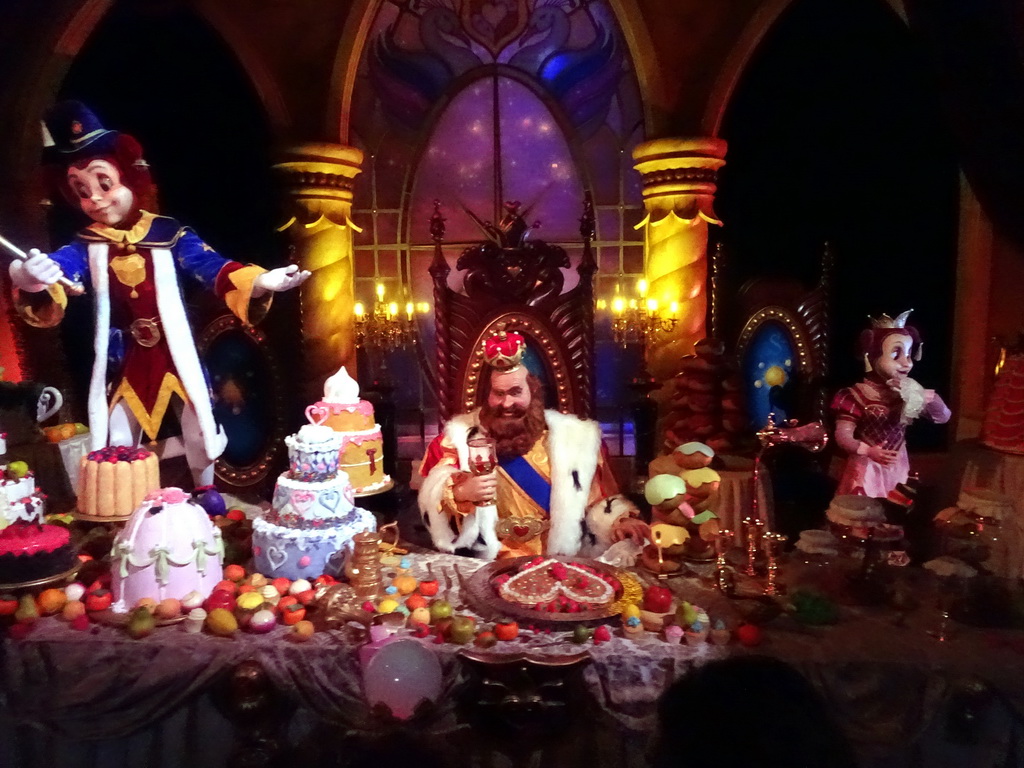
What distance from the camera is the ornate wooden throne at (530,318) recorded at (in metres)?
2.65

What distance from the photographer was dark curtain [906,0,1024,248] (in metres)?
1.53

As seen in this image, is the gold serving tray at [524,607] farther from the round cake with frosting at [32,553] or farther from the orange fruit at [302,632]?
the round cake with frosting at [32,553]

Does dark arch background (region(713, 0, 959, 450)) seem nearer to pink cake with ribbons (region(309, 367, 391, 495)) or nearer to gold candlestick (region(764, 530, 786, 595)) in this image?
gold candlestick (region(764, 530, 786, 595))

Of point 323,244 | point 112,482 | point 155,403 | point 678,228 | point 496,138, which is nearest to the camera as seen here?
point 112,482

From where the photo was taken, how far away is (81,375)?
2732mm

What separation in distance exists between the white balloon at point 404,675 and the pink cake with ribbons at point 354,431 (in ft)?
2.66

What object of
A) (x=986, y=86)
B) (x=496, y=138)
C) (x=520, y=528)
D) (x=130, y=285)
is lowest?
(x=520, y=528)

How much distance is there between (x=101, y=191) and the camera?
2363 mm

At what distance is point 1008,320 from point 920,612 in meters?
0.90

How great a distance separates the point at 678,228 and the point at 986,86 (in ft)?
5.09

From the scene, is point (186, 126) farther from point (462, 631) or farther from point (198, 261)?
point (462, 631)

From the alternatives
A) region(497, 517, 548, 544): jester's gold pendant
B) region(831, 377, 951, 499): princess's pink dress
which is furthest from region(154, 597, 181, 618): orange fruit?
region(831, 377, 951, 499): princess's pink dress

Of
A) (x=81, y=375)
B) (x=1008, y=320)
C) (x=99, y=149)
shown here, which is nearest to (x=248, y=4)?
(x=99, y=149)

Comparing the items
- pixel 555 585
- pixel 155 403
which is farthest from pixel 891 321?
pixel 155 403
